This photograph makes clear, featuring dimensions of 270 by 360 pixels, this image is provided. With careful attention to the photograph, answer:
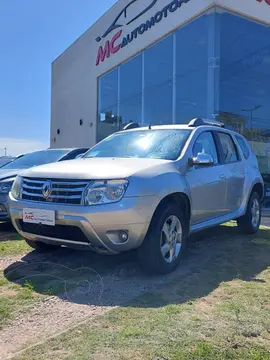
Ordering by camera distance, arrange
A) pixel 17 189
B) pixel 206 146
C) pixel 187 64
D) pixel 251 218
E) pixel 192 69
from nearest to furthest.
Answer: pixel 17 189 < pixel 206 146 < pixel 251 218 < pixel 192 69 < pixel 187 64

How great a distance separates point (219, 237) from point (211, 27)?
8.89m

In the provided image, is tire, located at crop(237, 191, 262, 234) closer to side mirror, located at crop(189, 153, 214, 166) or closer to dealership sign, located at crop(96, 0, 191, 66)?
side mirror, located at crop(189, 153, 214, 166)

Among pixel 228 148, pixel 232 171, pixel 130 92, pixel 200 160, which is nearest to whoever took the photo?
pixel 200 160

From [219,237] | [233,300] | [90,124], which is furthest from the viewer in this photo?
[90,124]

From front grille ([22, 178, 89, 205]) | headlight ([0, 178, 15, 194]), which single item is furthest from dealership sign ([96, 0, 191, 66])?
front grille ([22, 178, 89, 205])

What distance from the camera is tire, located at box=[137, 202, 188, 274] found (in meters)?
3.95

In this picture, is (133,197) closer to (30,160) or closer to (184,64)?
(30,160)

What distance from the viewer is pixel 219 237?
6207 millimetres

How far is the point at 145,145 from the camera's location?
16.6 feet

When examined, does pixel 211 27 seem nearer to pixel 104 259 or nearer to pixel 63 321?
pixel 104 259

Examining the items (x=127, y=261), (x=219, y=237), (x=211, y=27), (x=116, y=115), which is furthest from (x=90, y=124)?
(x=127, y=261)

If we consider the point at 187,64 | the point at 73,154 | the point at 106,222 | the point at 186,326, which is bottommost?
the point at 186,326

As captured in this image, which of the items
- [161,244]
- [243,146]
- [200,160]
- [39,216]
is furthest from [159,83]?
[39,216]

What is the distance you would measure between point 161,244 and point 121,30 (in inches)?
610
